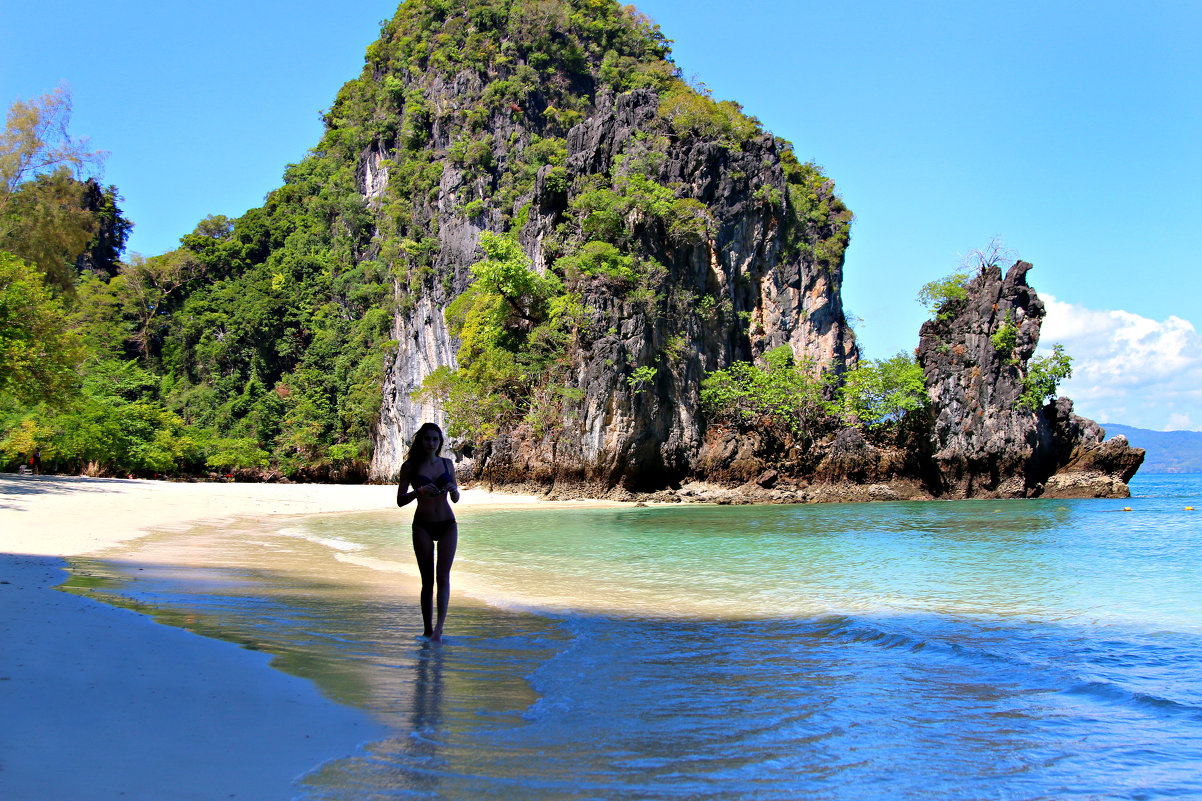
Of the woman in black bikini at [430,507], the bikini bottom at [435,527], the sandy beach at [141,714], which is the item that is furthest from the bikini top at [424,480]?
the sandy beach at [141,714]

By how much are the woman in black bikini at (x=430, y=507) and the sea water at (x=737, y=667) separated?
1.34ft

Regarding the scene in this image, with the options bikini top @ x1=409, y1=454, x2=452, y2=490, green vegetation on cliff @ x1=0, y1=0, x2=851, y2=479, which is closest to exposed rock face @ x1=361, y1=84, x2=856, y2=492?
green vegetation on cliff @ x1=0, y1=0, x2=851, y2=479

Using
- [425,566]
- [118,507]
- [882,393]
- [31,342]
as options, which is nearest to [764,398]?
[882,393]

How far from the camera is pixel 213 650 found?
181 inches

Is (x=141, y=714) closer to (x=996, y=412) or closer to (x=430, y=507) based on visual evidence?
(x=430, y=507)

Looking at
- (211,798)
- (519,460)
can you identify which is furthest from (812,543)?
(519,460)

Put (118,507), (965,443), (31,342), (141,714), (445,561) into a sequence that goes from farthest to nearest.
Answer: (965,443)
(31,342)
(118,507)
(445,561)
(141,714)

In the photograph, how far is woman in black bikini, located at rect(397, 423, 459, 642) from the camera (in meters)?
5.49

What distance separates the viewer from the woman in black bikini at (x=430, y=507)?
5.49 metres

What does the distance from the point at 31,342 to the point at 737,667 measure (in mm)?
22941

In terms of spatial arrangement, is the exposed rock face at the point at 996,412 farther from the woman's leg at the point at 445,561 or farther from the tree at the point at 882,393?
the woman's leg at the point at 445,561

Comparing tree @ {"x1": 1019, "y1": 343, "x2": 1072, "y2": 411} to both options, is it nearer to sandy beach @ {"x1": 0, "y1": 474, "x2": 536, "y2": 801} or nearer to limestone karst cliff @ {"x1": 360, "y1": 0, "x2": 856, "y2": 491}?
limestone karst cliff @ {"x1": 360, "y1": 0, "x2": 856, "y2": 491}

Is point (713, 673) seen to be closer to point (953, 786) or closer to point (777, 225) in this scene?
point (953, 786)

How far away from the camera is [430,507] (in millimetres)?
5527
